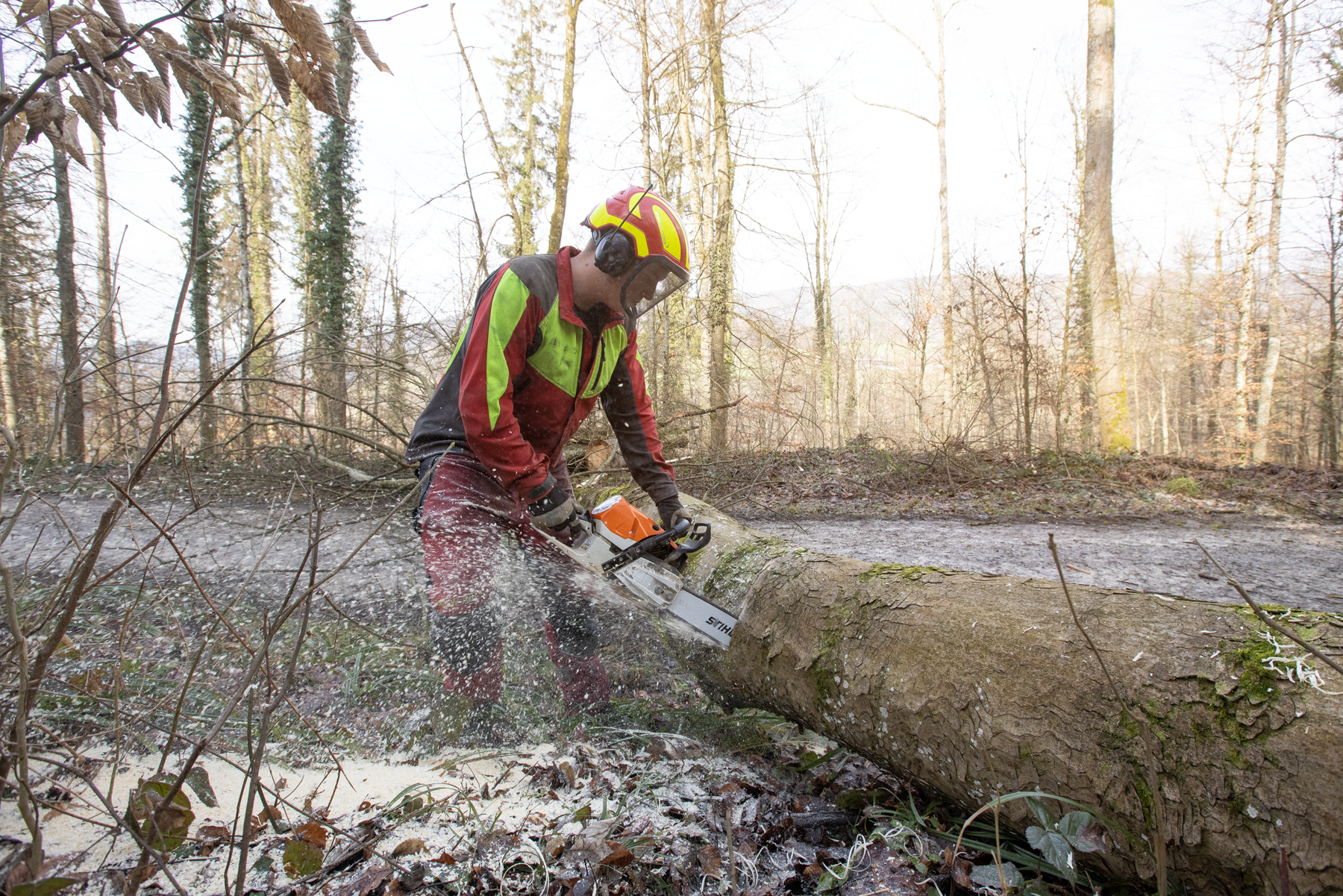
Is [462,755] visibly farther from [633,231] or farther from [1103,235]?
[1103,235]

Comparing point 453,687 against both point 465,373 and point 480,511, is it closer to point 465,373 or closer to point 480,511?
point 480,511

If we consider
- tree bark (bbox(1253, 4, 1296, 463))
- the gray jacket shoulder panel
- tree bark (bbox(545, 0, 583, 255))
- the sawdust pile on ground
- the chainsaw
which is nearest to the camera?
the sawdust pile on ground

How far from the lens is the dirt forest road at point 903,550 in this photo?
3.42m

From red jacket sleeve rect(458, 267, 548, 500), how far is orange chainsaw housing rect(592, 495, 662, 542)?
0.29 metres

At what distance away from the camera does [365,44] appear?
52.2 inches

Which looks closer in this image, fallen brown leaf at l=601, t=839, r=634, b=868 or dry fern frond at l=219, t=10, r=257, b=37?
dry fern frond at l=219, t=10, r=257, b=37

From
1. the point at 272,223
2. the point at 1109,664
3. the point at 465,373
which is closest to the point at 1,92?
the point at 465,373

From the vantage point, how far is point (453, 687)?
233 centimetres

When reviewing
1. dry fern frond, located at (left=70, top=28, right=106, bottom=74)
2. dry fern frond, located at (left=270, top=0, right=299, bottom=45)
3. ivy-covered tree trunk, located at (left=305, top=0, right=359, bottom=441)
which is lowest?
dry fern frond, located at (left=70, top=28, right=106, bottom=74)

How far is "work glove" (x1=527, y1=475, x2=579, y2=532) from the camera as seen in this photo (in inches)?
92.7

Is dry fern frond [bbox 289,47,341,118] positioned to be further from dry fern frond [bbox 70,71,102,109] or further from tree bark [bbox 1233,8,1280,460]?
tree bark [bbox 1233,8,1280,460]

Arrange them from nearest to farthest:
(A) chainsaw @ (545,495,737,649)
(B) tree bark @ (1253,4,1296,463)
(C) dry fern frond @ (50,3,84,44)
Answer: (C) dry fern frond @ (50,3,84,44)
(A) chainsaw @ (545,495,737,649)
(B) tree bark @ (1253,4,1296,463)

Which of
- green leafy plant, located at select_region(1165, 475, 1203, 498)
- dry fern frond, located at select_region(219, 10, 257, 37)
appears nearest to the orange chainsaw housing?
dry fern frond, located at select_region(219, 10, 257, 37)

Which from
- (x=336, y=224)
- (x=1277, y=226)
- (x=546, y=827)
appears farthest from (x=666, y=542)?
(x=1277, y=226)
